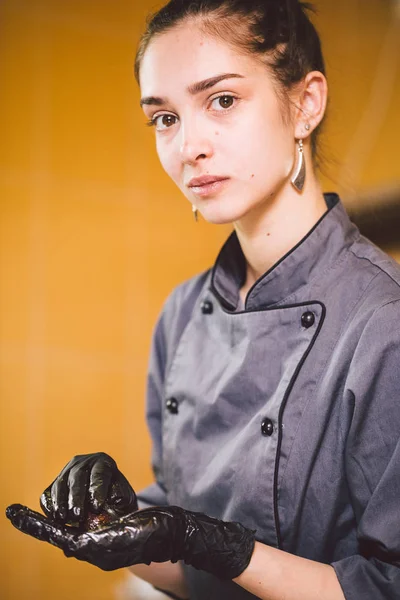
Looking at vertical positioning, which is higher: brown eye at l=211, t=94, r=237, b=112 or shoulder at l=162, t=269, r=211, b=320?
brown eye at l=211, t=94, r=237, b=112

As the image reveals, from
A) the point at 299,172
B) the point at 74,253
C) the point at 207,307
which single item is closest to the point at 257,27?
the point at 299,172

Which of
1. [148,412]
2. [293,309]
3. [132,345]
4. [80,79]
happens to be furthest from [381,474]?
[80,79]

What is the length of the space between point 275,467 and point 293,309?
26 centimetres

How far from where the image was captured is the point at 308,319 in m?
1.15

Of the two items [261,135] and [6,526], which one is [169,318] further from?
[6,526]

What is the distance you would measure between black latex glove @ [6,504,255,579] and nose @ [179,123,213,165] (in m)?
0.54

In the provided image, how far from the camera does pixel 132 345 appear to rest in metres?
2.56

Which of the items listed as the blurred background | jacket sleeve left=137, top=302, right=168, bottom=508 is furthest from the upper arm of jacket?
the blurred background

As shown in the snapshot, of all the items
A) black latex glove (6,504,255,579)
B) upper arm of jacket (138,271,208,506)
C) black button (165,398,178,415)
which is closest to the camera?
black latex glove (6,504,255,579)

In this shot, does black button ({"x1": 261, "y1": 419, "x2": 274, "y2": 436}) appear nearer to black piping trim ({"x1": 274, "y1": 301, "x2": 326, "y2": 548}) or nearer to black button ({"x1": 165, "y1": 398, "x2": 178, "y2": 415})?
black piping trim ({"x1": 274, "y1": 301, "x2": 326, "y2": 548})

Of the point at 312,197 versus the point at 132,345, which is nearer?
the point at 312,197

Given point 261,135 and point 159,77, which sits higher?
point 159,77

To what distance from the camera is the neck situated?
4.03 ft

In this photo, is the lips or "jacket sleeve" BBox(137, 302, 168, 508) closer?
the lips
